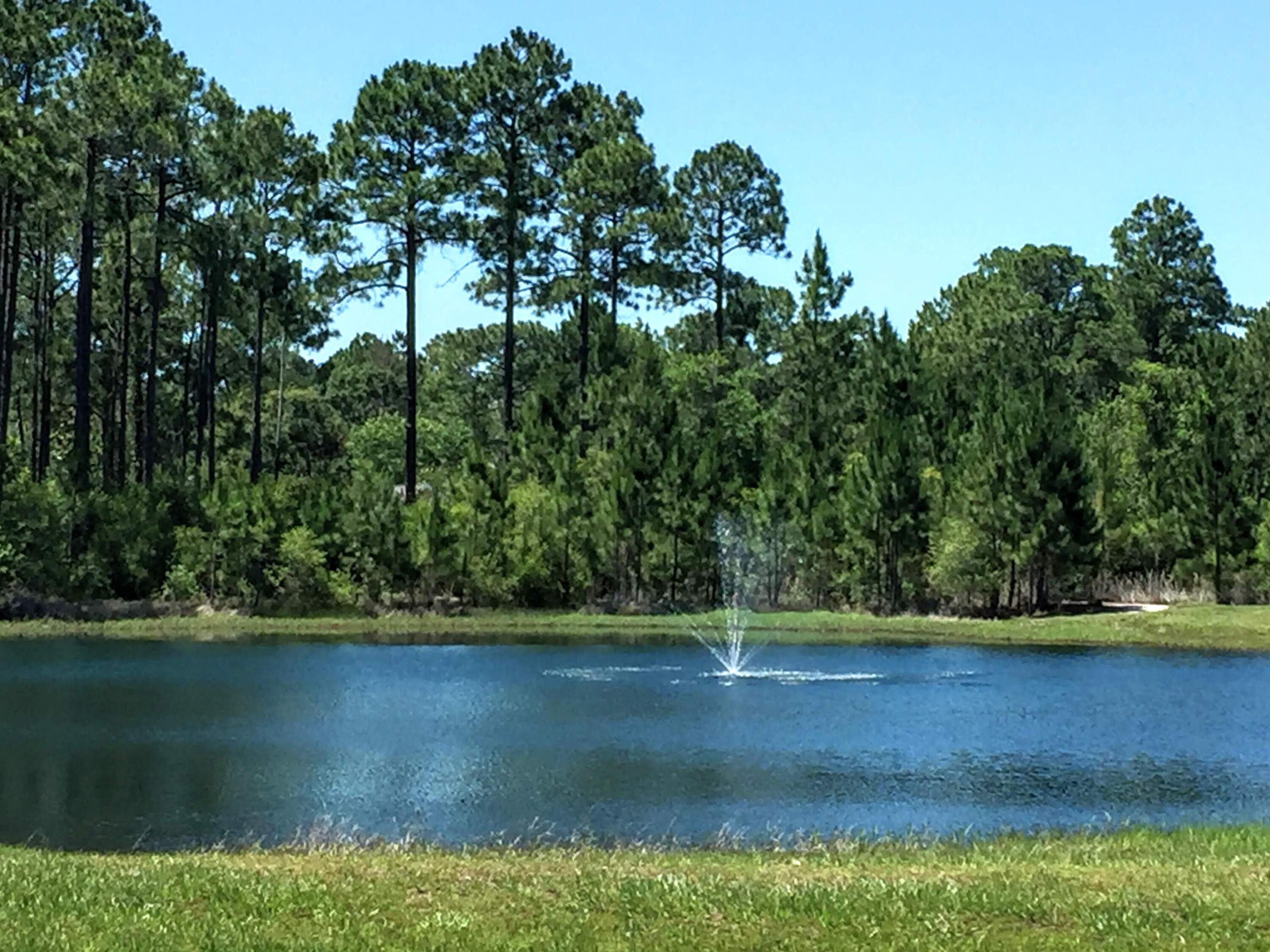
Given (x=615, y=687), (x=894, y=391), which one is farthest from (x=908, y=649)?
(x=894, y=391)

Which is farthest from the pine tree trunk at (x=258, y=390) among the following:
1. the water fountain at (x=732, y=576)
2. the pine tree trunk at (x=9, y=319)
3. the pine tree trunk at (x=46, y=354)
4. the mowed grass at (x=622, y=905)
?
the mowed grass at (x=622, y=905)

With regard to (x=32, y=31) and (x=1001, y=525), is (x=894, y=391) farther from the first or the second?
(x=32, y=31)

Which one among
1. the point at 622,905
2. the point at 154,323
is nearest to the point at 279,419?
the point at 154,323

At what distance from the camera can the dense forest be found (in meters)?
58.9

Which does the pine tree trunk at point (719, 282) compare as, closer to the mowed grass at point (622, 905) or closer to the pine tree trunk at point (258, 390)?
the pine tree trunk at point (258, 390)

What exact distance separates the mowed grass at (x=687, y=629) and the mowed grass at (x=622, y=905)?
37.8m

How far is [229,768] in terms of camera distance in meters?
25.6

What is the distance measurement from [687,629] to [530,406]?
615 inches

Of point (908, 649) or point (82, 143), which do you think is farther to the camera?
point (82, 143)

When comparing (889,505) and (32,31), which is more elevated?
(32,31)

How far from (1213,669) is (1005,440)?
2000 centimetres

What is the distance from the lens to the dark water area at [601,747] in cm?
2177

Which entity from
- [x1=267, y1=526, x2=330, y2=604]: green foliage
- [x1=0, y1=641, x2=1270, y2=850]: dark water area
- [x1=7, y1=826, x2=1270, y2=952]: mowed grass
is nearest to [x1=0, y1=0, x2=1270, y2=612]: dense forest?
[x1=267, y1=526, x2=330, y2=604]: green foliage

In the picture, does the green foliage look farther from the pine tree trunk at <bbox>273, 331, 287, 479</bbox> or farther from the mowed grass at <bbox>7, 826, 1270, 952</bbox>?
the mowed grass at <bbox>7, 826, 1270, 952</bbox>
